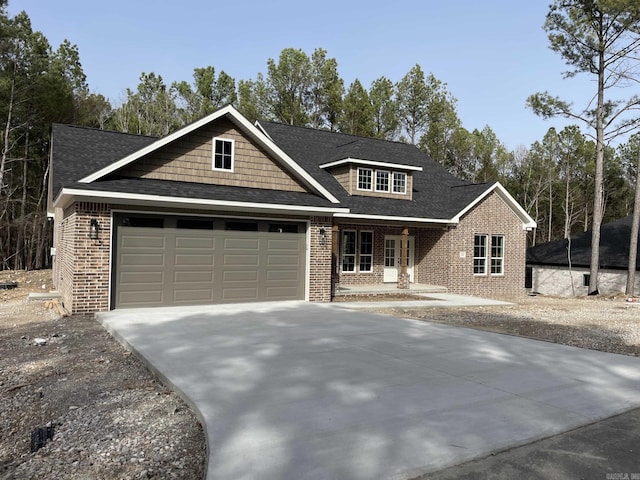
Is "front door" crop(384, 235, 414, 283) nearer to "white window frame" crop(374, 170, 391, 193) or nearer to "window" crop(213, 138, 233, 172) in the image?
"white window frame" crop(374, 170, 391, 193)

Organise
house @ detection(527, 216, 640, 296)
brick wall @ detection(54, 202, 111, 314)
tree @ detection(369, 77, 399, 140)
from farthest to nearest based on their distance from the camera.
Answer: tree @ detection(369, 77, 399, 140) → house @ detection(527, 216, 640, 296) → brick wall @ detection(54, 202, 111, 314)

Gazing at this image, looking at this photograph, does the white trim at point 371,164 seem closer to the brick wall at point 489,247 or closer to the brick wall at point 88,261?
the brick wall at point 489,247

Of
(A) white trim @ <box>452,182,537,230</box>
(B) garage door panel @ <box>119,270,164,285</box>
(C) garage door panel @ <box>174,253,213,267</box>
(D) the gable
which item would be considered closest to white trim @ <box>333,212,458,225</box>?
(A) white trim @ <box>452,182,537,230</box>

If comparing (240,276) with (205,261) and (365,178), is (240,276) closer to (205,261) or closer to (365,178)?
(205,261)

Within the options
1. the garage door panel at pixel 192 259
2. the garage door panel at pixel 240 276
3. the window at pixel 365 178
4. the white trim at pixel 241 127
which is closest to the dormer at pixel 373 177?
the window at pixel 365 178

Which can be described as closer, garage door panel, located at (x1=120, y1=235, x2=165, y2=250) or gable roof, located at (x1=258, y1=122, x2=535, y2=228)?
garage door panel, located at (x1=120, y1=235, x2=165, y2=250)

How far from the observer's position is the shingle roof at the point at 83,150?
485 inches

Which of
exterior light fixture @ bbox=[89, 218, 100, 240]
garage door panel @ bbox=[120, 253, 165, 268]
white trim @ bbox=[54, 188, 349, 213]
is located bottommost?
garage door panel @ bbox=[120, 253, 165, 268]

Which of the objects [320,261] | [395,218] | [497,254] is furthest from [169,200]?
[497,254]

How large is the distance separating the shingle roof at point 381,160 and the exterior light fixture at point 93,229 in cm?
843

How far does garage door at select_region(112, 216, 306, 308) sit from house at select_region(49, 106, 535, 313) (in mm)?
27

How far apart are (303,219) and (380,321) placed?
418 cm

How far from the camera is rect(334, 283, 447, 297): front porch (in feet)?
54.1

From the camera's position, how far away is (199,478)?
11.9 ft
